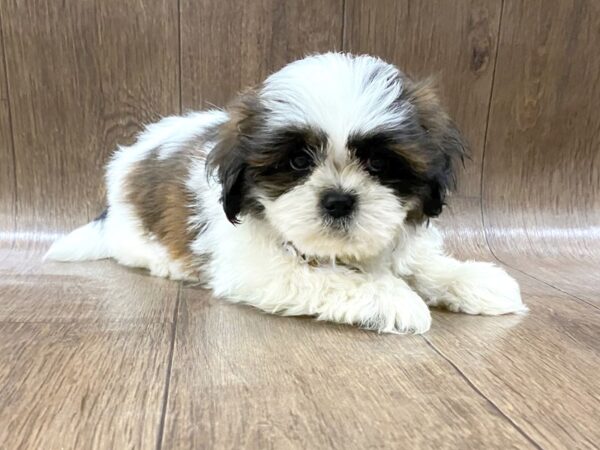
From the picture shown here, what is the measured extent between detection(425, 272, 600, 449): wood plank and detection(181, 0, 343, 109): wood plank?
108 centimetres

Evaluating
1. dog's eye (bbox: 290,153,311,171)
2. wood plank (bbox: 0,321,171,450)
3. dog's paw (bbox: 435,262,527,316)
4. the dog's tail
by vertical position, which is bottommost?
the dog's tail

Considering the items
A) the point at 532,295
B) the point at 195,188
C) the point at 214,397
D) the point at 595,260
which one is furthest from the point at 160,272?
the point at 595,260

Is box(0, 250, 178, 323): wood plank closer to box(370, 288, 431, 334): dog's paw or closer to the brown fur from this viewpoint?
the brown fur

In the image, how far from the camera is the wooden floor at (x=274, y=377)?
809 mm

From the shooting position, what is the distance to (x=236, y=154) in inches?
52.4

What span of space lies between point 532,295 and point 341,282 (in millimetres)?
536

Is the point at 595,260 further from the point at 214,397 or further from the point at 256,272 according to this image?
the point at 214,397

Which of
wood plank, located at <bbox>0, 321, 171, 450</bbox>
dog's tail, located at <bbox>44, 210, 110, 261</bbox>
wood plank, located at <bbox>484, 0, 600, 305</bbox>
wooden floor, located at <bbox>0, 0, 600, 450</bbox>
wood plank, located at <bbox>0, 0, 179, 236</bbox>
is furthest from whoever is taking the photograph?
wood plank, located at <bbox>484, 0, 600, 305</bbox>

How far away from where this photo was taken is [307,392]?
932 mm

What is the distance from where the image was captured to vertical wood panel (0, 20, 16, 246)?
80.5 inches

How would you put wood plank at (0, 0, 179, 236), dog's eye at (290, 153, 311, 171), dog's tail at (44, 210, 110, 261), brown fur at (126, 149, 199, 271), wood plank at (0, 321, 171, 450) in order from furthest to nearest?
wood plank at (0, 0, 179, 236)
dog's tail at (44, 210, 110, 261)
brown fur at (126, 149, 199, 271)
dog's eye at (290, 153, 311, 171)
wood plank at (0, 321, 171, 450)

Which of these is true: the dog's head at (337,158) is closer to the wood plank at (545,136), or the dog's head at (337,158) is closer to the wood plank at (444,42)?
the wood plank at (444,42)

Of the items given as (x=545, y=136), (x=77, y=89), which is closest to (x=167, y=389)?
(x=77, y=89)

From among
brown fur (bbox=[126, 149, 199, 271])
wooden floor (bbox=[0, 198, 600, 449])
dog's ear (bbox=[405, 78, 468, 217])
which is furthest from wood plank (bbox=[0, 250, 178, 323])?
dog's ear (bbox=[405, 78, 468, 217])
